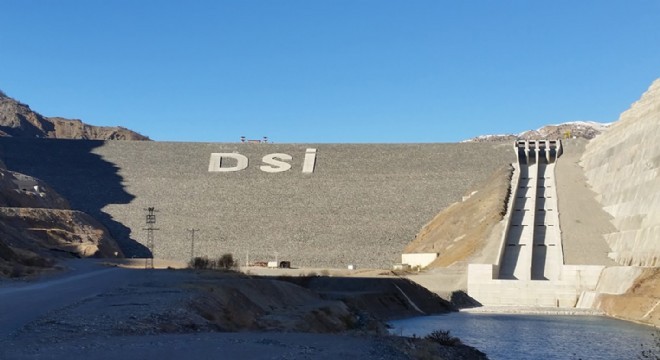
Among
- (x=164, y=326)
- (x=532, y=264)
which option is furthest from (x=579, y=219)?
(x=164, y=326)

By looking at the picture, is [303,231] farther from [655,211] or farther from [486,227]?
[655,211]

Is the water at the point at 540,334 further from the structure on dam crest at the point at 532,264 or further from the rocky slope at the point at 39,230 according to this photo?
the rocky slope at the point at 39,230

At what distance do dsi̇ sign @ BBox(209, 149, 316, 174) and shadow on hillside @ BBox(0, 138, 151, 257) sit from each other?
11442 millimetres

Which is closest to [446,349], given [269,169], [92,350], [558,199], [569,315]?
[92,350]

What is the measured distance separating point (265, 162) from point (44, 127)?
9133 cm

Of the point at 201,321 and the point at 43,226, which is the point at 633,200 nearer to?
the point at 201,321

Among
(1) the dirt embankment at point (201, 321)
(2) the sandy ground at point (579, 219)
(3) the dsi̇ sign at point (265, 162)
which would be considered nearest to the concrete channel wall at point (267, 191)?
(3) the dsi̇ sign at point (265, 162)

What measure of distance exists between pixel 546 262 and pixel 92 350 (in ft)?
149

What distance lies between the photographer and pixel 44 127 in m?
165

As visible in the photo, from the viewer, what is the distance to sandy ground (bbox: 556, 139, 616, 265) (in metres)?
50.7

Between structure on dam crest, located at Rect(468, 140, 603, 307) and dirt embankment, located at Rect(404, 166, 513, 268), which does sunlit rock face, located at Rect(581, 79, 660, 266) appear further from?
dirt embankment, located at Rect(404, 166, 513, 268)

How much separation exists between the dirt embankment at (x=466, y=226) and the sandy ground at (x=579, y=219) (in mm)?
4921

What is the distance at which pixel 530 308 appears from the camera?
4534cm

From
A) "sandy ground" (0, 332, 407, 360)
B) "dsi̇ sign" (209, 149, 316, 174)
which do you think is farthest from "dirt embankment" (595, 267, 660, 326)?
"dsi̇ sign" (209, 149, 316, 174)
